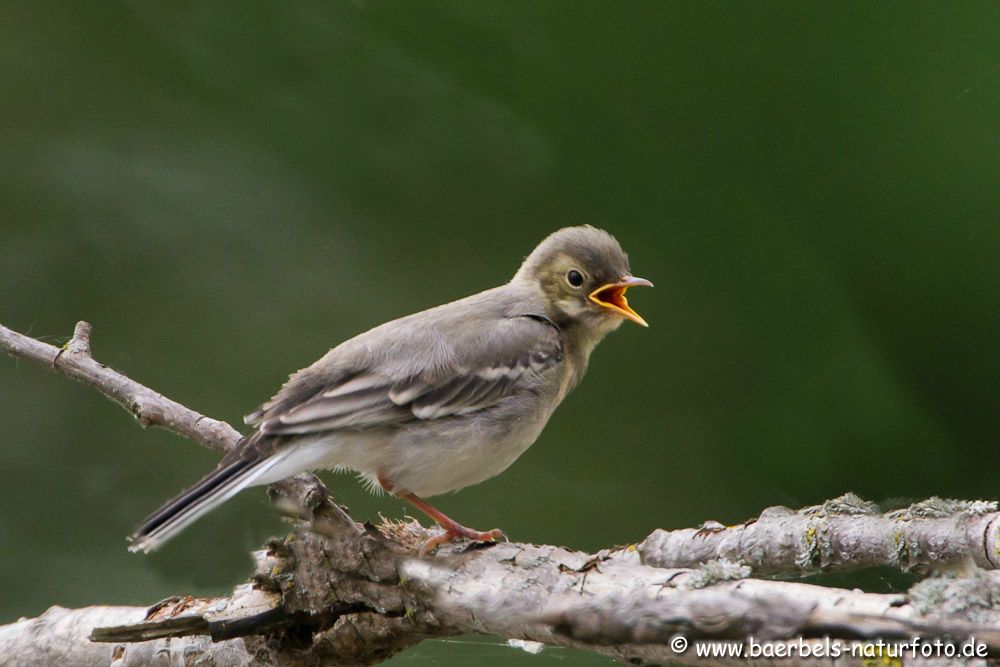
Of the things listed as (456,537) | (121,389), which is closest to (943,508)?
(456,537)

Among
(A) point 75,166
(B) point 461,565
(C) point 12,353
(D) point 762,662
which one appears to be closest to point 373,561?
(B) point 461,565

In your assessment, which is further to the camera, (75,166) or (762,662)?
(75,166)

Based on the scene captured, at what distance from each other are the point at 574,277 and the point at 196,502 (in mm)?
1078

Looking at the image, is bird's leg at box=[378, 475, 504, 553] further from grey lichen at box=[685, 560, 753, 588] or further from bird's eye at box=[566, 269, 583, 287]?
bird's eye at box=[566, 269, 583, 287]

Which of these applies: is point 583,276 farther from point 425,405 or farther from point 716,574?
point 716,574

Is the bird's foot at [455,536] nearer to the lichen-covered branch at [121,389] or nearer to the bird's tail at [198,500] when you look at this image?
the bird's tail at [198,500]

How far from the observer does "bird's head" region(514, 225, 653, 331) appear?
2.29m

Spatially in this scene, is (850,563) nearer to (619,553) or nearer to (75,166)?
(619,553)

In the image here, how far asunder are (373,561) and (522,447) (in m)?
0.52

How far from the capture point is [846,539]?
153cm

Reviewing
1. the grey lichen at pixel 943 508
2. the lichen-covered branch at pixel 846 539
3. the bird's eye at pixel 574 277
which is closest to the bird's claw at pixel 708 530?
the lichen-covered branch at pixel 846 539

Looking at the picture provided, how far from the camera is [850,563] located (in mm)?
1548

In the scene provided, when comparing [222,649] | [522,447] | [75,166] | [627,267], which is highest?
[75,166]

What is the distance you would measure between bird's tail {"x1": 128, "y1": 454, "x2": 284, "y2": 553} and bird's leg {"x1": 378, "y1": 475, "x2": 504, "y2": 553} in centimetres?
30
